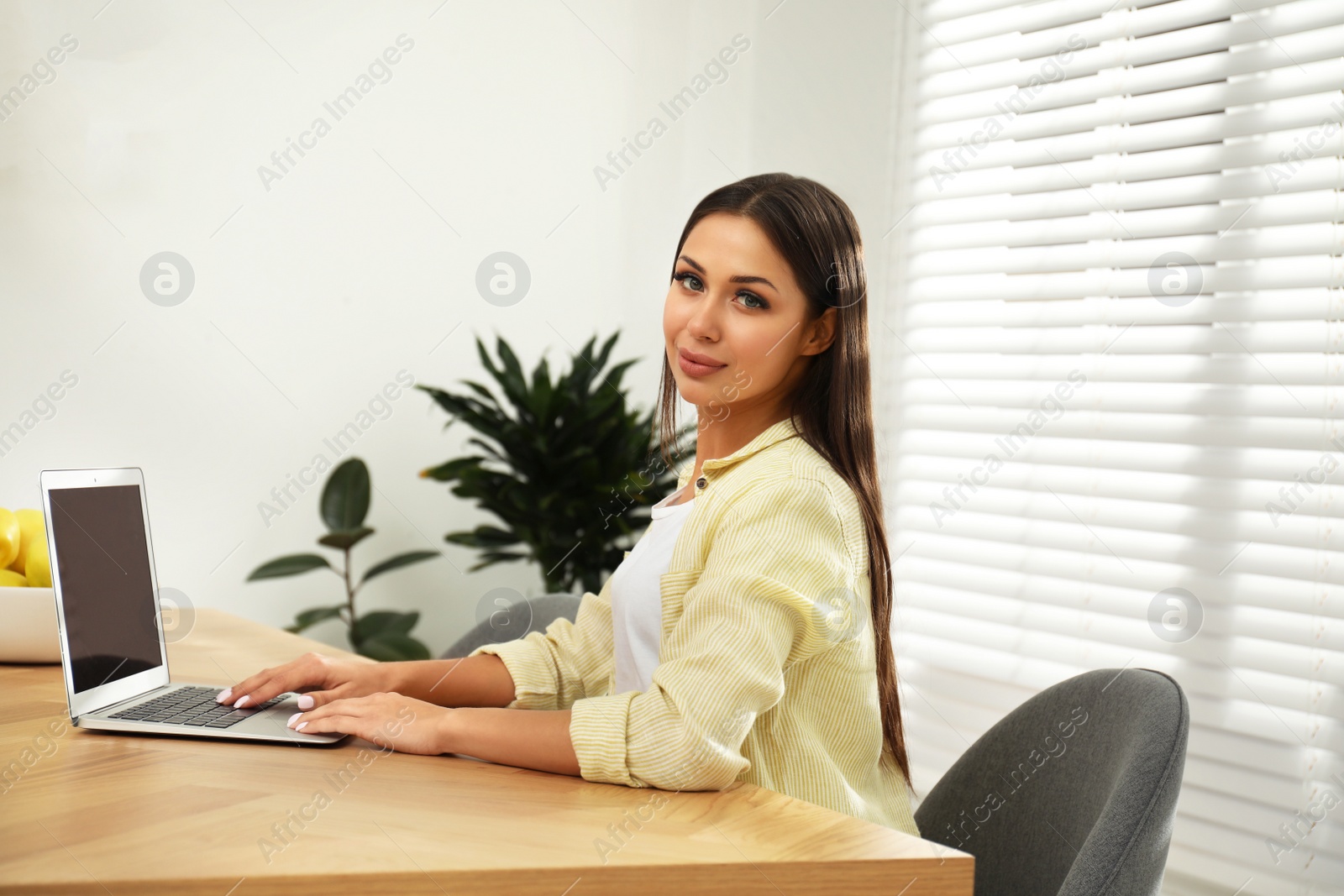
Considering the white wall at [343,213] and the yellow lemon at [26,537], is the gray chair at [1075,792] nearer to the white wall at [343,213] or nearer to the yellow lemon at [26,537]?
the yellow lemon at [26,537]


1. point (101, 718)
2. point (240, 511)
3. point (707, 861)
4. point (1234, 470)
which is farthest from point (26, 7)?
point (1234, 470)

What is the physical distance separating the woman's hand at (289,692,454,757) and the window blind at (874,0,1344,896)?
1.73 m

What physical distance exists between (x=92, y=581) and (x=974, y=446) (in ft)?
6.88

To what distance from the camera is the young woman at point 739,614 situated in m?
0.96

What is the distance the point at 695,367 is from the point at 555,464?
1.51 m

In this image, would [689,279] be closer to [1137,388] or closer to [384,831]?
[384,831]

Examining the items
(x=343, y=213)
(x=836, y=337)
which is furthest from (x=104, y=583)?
(x=343, y=213)

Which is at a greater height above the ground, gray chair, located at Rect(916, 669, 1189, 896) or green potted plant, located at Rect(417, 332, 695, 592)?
green potted plant, located at Rect(417, 332, 695, 592)

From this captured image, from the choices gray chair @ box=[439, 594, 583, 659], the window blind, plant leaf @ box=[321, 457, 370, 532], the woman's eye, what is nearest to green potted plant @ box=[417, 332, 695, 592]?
plant leaf @ box=[321, 457, 370, 532]

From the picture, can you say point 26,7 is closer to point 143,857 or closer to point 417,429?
point 417,429

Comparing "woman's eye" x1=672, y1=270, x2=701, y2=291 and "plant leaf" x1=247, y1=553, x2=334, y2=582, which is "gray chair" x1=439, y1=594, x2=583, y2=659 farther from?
"plant leaf" x1=247, y1=553, x2=334, y2=582

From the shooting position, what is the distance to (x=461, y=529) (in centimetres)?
317

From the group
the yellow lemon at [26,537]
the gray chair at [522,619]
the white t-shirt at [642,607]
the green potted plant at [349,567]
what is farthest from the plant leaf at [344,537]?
the white t-shirt at [642,607]

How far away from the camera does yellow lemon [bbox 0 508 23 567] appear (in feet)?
4.91
